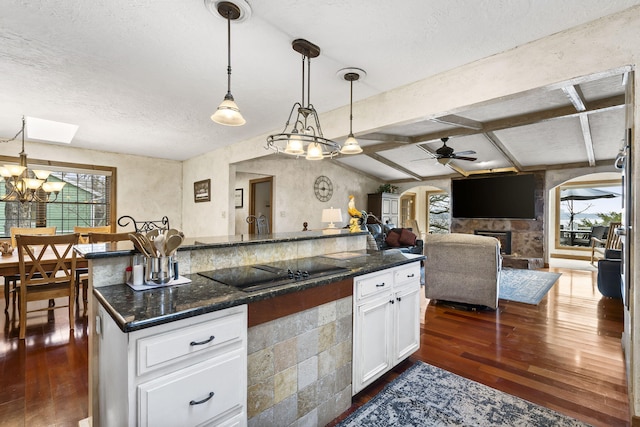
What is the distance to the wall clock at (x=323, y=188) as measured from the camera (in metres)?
7.73

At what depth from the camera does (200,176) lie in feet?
20.0

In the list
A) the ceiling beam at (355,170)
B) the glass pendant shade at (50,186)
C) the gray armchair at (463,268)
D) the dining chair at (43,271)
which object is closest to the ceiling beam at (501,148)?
the gray armchair at (463,268)

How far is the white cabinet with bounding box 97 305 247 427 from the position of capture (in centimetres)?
105

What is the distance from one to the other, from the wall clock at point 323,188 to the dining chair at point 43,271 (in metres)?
5.31

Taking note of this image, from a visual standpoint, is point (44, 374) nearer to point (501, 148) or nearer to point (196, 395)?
point (196, 395)

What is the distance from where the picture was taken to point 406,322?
238cm

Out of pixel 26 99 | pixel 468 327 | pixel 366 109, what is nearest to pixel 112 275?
pixel 366 109

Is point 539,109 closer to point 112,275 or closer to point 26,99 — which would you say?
point 112,275

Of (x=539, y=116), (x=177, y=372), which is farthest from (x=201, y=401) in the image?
(x=539, y=116)

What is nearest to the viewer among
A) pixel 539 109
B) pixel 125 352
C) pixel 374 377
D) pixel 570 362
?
pixel 125 352

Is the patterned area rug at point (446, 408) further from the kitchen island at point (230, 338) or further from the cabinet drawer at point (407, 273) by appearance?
the cabinet drawer at point (407, 273)

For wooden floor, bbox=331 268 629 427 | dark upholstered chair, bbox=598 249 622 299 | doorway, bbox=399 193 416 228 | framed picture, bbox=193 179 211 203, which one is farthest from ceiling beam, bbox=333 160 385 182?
dark upholstered chair, bbox=598 249 622 299

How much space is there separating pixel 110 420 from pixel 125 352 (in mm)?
481

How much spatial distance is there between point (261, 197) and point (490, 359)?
6.07 m
